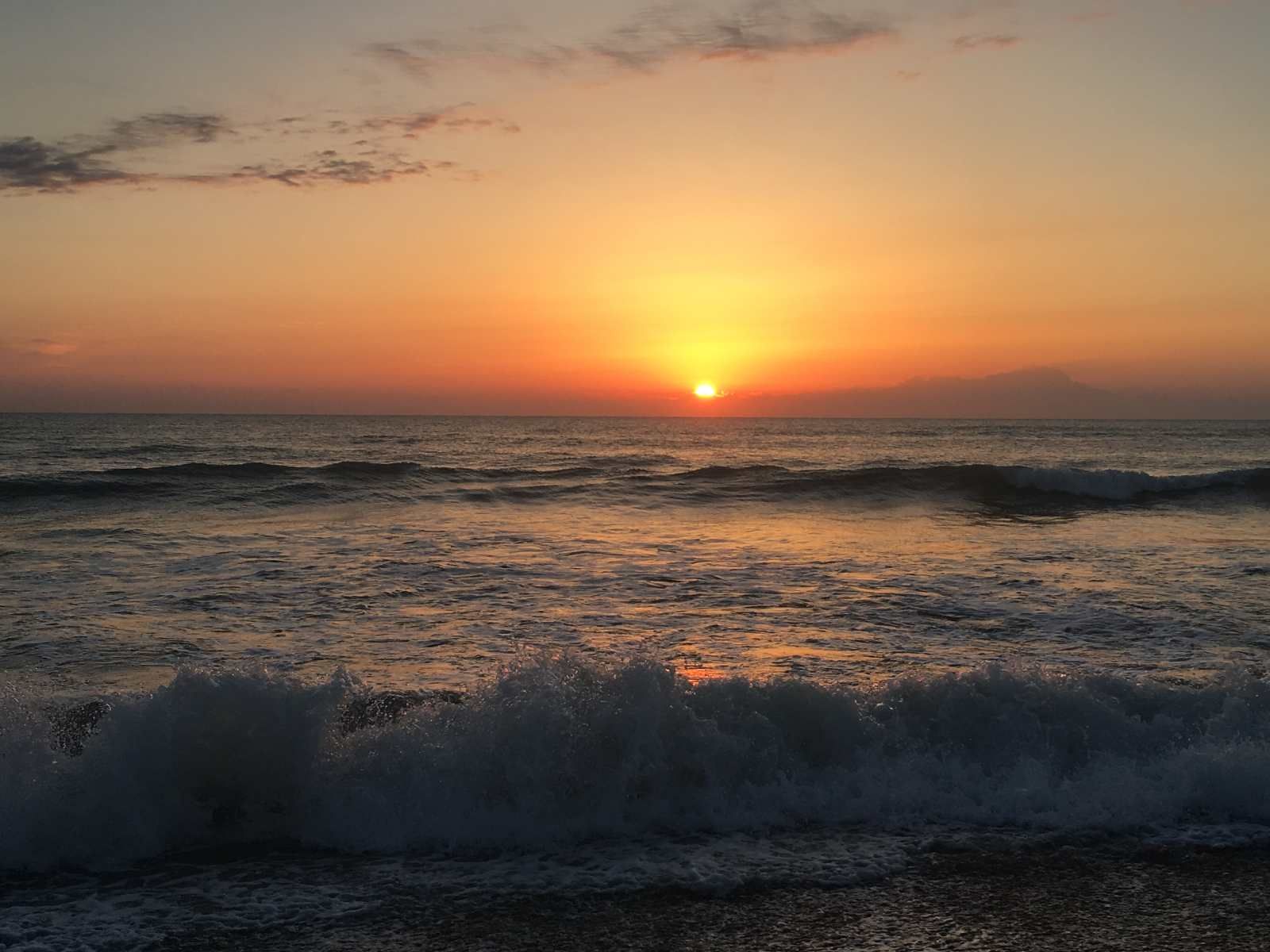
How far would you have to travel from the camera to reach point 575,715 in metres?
5.99

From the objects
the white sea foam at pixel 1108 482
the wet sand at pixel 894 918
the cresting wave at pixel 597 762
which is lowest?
the wet sand at pixel 894 918

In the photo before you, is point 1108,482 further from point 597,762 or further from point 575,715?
point 597,762

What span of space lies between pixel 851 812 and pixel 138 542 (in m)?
13.9

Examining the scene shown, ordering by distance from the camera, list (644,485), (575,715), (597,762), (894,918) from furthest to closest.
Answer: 1. (644,485)
2. (575,715)
3. (597,762)
4. (894,918)

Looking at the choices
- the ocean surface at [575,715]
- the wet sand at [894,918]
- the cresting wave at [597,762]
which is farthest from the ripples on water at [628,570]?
the wet sand at [894,918]

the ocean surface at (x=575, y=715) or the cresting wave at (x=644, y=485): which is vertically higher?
the cresting wave at (x=644, y=485)

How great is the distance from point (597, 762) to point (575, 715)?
374mm

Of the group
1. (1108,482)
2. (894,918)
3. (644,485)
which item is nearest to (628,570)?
(894,918)

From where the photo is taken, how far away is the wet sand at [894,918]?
409 centimetres

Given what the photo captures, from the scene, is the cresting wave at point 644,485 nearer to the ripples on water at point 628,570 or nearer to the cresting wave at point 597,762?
the ripples on water at point 628,570

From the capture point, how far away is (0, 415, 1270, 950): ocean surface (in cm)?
494

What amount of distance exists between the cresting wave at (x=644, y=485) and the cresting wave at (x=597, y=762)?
57.3ft

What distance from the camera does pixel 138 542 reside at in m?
15.6

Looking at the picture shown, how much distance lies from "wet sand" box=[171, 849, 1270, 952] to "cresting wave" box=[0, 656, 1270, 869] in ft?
2.19
